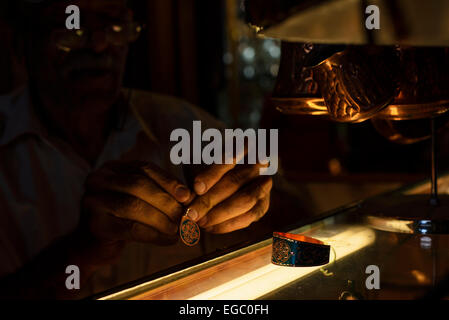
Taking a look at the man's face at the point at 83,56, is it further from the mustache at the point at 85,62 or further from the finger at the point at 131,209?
the finger at the point at 131,209

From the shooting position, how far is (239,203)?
32.8 inches

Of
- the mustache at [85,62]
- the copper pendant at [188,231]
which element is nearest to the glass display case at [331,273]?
the copper pendant at [188,231]

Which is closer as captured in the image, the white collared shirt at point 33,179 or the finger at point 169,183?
the finger at point 169,183

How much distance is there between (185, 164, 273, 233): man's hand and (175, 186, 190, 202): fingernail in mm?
22

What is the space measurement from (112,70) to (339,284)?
921 millimetres

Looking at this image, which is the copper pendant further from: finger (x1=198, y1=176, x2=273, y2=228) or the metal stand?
the metal stand

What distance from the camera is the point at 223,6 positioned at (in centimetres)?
349

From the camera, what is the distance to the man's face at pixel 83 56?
4.03 ft

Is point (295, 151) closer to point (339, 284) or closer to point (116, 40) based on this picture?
point (116, 40)

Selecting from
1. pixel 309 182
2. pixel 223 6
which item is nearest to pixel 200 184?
pixel 309 182

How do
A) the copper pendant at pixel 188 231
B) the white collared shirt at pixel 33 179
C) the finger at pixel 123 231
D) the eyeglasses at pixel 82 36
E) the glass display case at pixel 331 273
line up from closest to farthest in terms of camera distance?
the glass display case at pixel 331 273 → the copper pendant at pixel 188 231 → the finger at pixel 123 231 → the eyeglasses at pixel 82 36 → the white collared shirt at pixel 33 179

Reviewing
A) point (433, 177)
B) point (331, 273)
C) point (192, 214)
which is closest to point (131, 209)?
point (192, 214)

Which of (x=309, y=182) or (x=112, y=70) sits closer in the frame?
(x=112, y=70)

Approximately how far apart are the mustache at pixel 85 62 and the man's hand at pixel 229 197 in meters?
0.56
